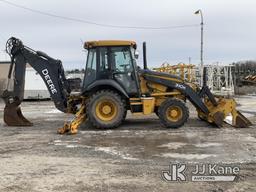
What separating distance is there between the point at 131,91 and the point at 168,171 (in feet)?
20.5

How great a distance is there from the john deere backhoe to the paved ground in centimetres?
46

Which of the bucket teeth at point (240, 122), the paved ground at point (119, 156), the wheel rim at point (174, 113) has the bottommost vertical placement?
the paved ground at point (119, 156)

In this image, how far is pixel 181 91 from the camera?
13.9 m

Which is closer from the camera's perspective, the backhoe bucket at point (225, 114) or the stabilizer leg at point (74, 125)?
the stabilizer leg at point (74, 125)

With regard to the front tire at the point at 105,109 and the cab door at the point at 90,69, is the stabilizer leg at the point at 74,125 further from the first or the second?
the cab door at the point at 90,69

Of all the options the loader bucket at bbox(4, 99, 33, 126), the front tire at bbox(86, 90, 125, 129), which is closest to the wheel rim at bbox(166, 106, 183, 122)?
Answer: the front tire at bbox(86, 90, 125, 129)

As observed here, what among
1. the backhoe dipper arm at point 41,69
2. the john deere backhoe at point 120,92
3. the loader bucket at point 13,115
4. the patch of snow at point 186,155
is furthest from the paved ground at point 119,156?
the backhoe dipper arm at point 41,69

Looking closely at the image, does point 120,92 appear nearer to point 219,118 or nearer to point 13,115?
point 219,118

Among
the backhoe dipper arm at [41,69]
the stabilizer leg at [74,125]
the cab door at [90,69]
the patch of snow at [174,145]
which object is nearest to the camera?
the patch of snow at [174,145]

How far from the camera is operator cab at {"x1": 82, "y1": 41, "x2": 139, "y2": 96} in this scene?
44.7ft

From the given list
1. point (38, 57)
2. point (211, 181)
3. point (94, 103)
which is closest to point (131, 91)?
point (94, 103)

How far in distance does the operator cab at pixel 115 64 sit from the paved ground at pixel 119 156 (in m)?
1.43

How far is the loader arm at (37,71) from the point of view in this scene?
562 inches

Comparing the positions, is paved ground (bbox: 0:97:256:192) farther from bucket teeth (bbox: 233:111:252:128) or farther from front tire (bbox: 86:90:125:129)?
front tire (bbox: 86:90:125:129)
